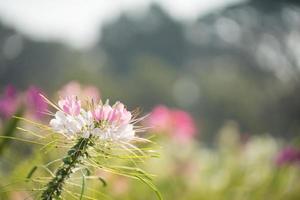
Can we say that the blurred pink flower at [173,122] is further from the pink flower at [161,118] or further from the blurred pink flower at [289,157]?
the blurred pink flower at [289,157]

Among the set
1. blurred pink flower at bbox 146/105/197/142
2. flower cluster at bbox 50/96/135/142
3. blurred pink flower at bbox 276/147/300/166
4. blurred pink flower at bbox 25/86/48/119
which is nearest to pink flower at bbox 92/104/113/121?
flower cluster at bbox 50/96/135/142

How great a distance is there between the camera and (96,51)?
1423 inches

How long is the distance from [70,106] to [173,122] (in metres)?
3.02

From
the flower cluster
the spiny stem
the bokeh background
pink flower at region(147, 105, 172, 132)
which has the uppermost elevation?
the bokeh background

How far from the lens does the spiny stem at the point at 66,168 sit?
1.08 m

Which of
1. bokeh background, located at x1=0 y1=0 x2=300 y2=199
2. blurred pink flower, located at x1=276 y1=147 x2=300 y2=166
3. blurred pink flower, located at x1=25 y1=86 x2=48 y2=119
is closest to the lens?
blurred pink flower, located at x1=25 y1=86 x2=48 y2=119

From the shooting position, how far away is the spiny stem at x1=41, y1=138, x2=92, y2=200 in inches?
42.4

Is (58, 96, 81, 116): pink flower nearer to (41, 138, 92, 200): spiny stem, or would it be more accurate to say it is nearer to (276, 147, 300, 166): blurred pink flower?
(41, 138, 92, 200): spiny stem

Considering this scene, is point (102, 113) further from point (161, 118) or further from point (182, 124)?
point (182, 124)

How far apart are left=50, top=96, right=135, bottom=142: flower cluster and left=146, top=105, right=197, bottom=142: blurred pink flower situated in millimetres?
2695

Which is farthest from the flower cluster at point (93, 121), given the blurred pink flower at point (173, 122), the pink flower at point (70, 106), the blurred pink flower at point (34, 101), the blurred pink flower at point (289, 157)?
the blurred pink flower at point (289, 157)

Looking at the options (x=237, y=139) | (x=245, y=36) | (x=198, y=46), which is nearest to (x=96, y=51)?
(x=198, y=46)

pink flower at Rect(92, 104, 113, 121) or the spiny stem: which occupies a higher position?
pink flower at Rect(92, 104, 113, 121)

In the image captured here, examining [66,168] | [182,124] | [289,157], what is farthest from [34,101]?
[289,157]
